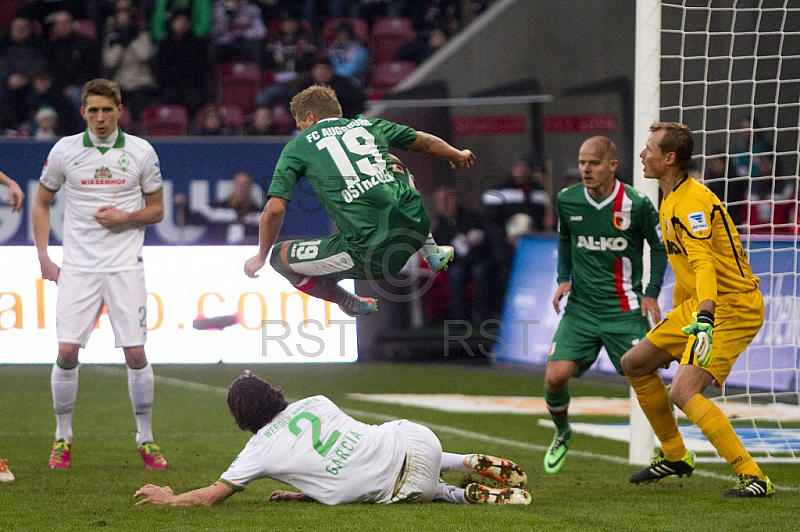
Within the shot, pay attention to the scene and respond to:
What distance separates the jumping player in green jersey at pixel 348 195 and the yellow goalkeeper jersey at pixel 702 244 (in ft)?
3.83

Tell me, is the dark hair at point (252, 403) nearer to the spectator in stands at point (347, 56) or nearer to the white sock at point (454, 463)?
the white sock at point (454, 463)

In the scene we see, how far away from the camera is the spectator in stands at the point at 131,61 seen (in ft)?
55.9

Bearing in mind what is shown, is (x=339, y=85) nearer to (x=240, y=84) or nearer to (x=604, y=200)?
(x=240, y=84)

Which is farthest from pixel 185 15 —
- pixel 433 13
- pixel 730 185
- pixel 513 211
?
pixel 730 185

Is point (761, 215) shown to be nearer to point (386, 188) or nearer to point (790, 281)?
point (790, 281)

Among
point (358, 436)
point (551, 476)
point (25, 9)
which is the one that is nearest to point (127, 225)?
point (358, 436)

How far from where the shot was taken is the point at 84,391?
38.4 ft

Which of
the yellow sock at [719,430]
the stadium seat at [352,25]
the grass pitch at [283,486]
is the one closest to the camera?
the grass pitch at [283,486]

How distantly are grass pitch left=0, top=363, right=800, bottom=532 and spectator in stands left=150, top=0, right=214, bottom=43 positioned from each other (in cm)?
615

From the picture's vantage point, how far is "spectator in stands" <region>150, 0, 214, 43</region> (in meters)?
17.5

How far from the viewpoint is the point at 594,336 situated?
758 centimetres

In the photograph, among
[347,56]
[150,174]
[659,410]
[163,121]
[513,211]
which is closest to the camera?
[659,410]

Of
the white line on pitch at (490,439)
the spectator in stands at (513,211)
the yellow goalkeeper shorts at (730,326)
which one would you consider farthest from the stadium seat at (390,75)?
the yellow goalkeeper shorts at (730,326)

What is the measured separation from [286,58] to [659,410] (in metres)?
11.6
